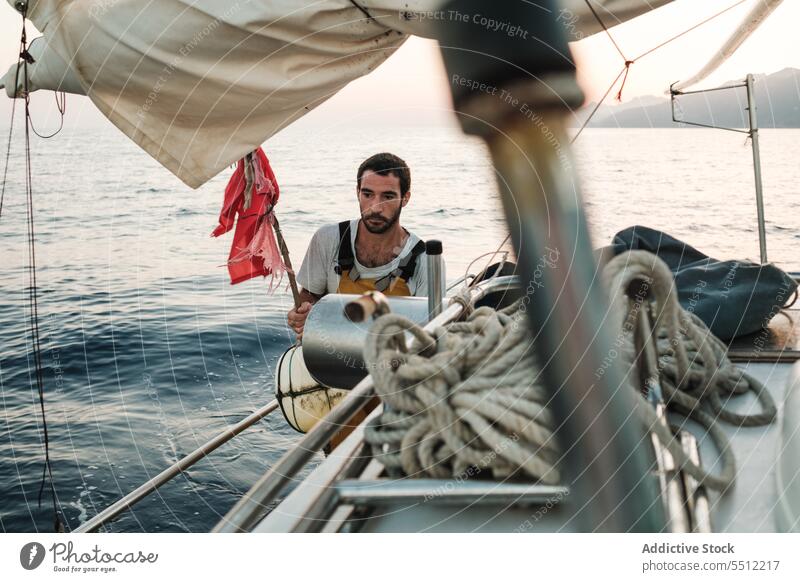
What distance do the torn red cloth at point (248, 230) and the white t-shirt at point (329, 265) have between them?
0.15m

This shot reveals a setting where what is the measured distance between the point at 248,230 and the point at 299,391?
0.48 metres

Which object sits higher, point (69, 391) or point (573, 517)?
point (573, 517)

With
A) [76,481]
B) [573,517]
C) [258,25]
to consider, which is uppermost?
[258,25]

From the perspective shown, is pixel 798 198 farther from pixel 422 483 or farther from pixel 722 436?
pixel 422 483

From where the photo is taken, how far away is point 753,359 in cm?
138

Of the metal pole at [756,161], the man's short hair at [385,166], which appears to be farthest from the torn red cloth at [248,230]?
the metal pole at [756,161]

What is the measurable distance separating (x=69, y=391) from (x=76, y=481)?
0.78m

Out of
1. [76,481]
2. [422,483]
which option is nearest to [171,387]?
[76,481]

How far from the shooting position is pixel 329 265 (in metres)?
2.02

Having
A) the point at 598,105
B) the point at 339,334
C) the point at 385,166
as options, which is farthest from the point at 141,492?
the point at 598,105

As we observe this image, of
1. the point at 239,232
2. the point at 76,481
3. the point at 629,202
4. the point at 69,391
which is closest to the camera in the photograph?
the point at 629,202

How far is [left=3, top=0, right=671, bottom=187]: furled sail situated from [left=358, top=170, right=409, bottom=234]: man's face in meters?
0.72

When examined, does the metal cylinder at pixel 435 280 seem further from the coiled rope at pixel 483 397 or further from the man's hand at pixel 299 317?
the man's hand at pixel 299 317

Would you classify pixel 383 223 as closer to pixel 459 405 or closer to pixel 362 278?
pixel 362 278
